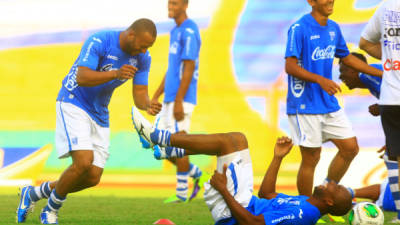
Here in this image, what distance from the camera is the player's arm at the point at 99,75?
5910 millimetres

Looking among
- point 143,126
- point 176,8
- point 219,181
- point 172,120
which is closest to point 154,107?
point 143,126

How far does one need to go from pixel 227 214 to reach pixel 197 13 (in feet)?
26.5

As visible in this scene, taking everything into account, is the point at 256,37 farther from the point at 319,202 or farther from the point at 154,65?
the point at 319,202

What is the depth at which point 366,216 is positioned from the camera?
18.0 feet

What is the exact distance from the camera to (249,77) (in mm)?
12898

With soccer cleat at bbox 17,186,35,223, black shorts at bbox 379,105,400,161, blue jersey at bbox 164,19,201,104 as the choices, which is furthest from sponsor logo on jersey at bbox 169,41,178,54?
black shorts at bbox 379,105,400,161

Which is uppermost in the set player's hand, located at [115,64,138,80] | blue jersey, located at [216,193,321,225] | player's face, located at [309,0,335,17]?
player's face, located at [309,0,335,17]

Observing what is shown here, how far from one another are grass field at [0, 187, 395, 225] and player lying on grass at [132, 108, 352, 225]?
1056mm

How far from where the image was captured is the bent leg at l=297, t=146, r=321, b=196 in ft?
22.6

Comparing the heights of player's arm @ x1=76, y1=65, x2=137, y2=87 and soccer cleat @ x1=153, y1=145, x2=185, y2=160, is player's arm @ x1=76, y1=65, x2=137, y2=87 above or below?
above

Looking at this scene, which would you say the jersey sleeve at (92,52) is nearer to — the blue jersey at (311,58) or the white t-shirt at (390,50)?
the blue jersey at (311,58)

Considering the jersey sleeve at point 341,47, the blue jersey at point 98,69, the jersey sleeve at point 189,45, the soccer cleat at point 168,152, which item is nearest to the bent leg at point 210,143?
the soccer cleat at point 168,152

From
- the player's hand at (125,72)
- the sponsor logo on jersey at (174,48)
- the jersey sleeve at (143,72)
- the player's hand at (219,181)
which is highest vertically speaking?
the player's hand at (125,72)

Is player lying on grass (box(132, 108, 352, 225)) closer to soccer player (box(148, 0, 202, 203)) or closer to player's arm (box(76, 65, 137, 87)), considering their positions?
player's arm (box(76, 65, 137, 87))
